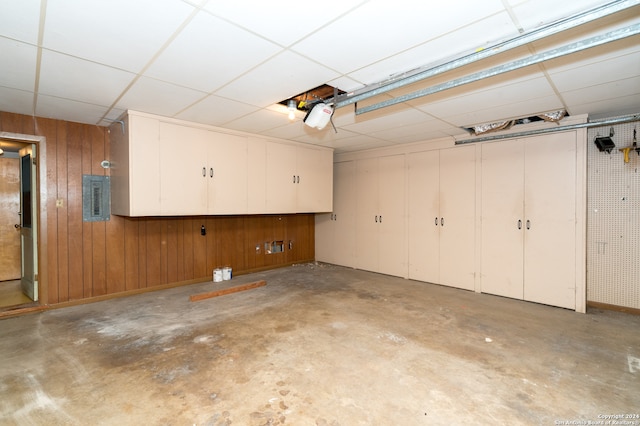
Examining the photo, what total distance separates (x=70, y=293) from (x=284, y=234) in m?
3.55

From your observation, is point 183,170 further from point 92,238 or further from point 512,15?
point 512,15

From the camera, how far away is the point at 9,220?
16.9 ft

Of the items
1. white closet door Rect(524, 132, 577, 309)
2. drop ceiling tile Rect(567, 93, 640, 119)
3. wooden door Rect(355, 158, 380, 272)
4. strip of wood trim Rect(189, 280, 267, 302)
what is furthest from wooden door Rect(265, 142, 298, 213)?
drop ceiling tile Rect(567, 93, 640, 119)

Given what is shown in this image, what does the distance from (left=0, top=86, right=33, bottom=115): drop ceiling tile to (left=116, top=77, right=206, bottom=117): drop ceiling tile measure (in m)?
0.79

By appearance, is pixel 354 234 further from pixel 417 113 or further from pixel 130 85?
pixel 130 85

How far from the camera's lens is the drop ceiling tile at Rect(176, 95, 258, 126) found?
3273mm

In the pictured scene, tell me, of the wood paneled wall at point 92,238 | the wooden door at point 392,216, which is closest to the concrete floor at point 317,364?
the wood paneled wall at point 92,238

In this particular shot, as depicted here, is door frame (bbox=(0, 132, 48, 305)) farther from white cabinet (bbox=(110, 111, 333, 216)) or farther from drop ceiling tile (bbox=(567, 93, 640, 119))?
drop ceiling tile (bbox=(567, 93, 640, 119))

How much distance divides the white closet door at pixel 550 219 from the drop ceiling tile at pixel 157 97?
14.1 feet

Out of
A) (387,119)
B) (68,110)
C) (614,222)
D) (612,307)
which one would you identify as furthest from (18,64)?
(612,307)

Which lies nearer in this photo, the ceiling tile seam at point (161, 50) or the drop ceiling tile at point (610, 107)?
the ceiling tile seam at point (161, 50)

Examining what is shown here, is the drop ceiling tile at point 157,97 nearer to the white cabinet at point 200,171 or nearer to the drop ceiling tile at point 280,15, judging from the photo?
the white cabinet at point 200,171

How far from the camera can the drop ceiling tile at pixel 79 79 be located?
2.35m

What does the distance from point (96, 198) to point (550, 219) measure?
6137 millimetres
